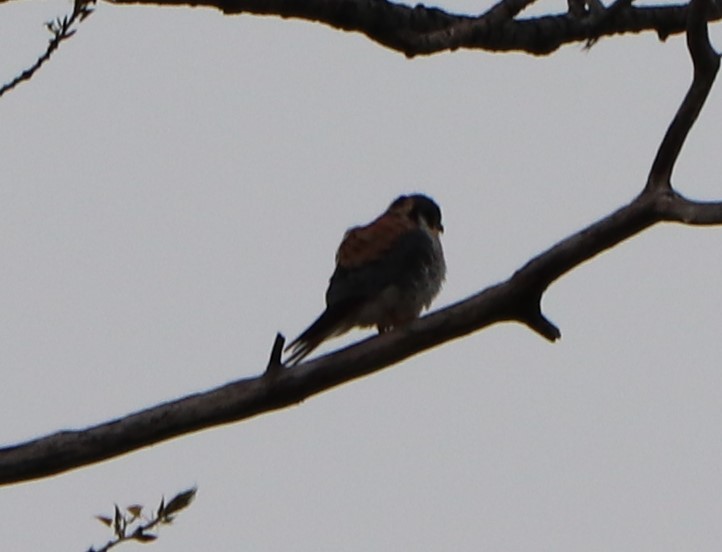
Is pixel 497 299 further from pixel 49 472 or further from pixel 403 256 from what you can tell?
pixel 403 256

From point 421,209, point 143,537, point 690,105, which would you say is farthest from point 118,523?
point 421,209

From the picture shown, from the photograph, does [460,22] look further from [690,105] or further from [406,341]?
[406,341]

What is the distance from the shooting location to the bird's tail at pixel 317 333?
18.6 ft

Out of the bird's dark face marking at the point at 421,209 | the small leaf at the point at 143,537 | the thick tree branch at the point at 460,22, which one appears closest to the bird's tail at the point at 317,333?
the bird's dark face marking at the point at 421,209

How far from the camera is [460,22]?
4.77 m

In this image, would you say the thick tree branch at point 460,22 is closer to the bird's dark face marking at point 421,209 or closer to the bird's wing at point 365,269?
the bird's wing at point 365,269

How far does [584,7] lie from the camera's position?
508 cm

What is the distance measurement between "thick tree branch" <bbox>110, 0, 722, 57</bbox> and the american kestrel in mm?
1386

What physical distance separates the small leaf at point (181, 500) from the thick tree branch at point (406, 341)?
7.2 inches

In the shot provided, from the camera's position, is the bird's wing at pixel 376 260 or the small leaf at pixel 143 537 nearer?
the small leaf at pixel 143 537

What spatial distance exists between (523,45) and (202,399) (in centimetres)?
158

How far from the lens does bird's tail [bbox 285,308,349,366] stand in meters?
5.68

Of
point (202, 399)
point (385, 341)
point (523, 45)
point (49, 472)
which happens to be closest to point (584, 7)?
point (523, 45)

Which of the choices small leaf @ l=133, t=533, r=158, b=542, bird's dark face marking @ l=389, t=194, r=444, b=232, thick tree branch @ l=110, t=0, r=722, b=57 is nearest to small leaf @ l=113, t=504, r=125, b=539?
small leaf @ l=133, t=533, r=158, b=542
